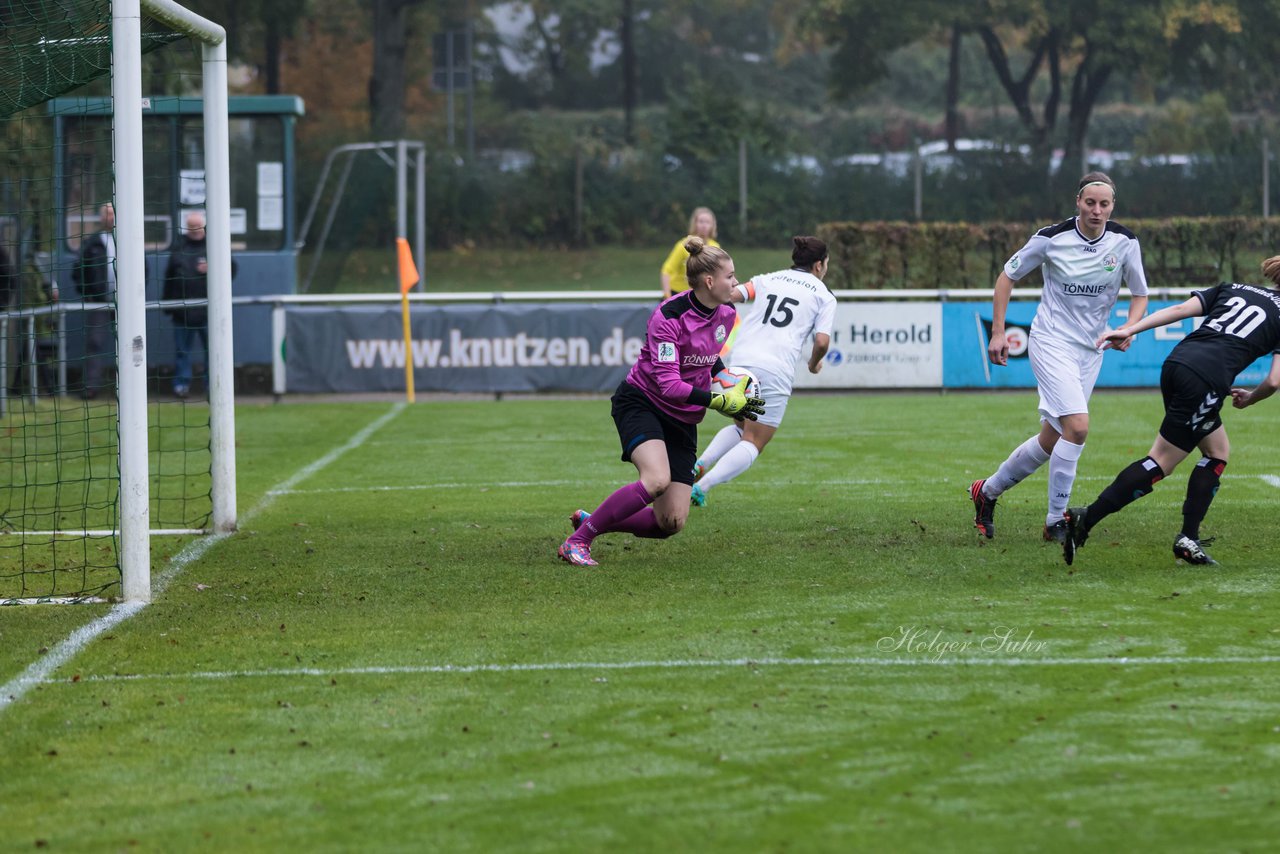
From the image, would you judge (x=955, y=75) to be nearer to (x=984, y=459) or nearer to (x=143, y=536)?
(x=984, y=459)

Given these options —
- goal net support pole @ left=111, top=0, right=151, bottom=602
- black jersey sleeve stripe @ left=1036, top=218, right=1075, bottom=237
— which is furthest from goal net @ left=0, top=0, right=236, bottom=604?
black jersey sleeve stripe @ left=1036, top=218, right=1075, bottom=237

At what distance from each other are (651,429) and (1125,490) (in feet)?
7.63

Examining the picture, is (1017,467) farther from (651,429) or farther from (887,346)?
(887,346)

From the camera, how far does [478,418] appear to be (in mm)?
16266

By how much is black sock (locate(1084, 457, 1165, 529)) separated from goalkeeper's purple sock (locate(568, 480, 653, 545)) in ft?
7.11

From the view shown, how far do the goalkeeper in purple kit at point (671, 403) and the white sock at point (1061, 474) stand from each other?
164 cm

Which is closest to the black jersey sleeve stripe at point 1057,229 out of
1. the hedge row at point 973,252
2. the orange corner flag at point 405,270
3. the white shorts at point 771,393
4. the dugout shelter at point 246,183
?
the white shorts at point 771,393

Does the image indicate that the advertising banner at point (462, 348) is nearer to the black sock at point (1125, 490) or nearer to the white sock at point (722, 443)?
the white sock at point (722, 443)

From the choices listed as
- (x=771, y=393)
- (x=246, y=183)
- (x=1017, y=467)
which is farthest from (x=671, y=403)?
(x=246, y=183)

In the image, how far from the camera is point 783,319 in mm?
9641

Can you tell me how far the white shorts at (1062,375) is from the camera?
27.1 feet

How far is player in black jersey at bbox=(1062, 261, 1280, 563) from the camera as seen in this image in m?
7.55

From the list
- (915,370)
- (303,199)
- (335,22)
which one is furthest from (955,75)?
(915,370)

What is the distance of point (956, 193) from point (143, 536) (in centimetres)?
2602
